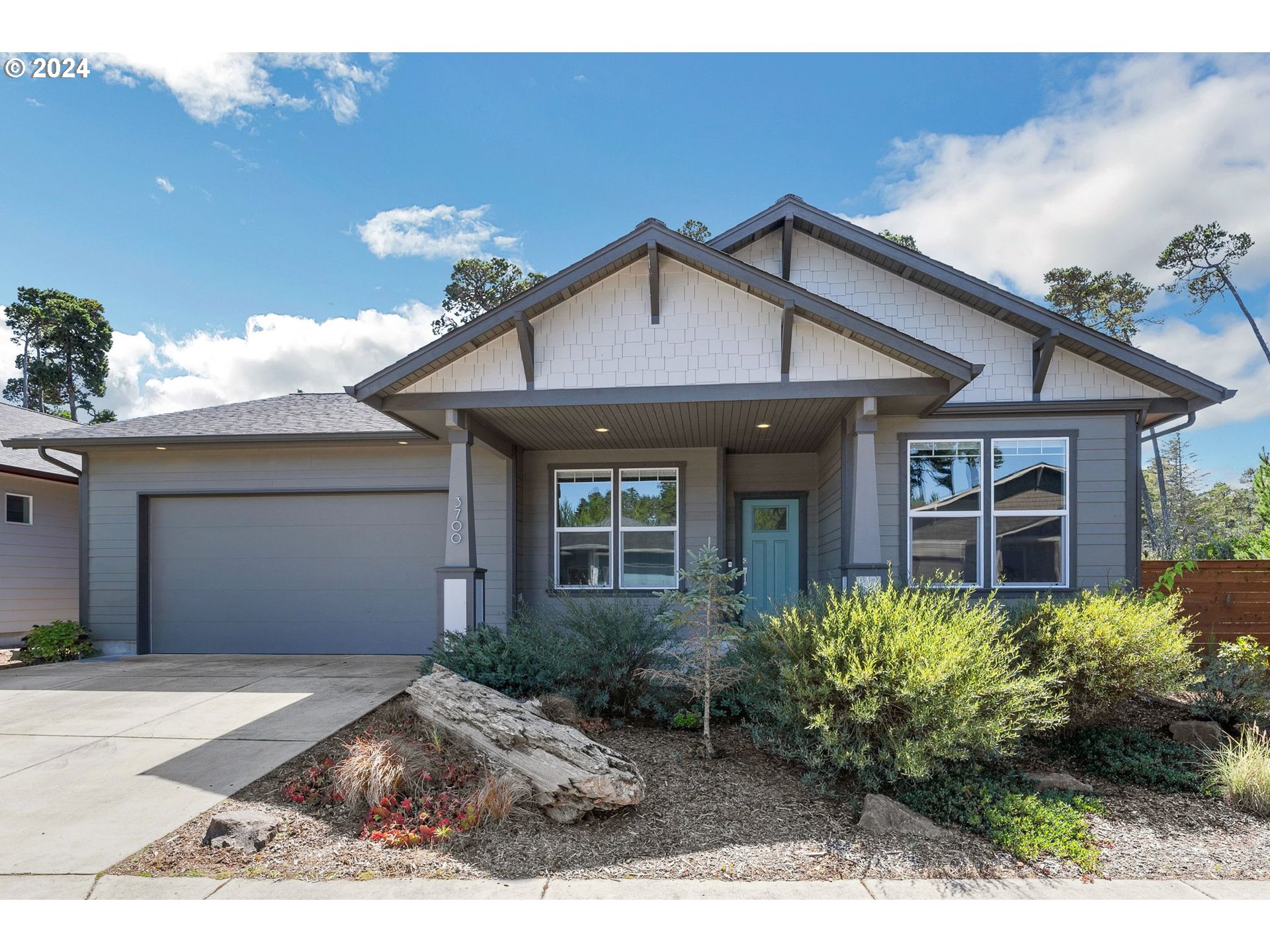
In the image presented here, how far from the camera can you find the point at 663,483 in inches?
376

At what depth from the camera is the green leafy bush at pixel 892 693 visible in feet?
13.9

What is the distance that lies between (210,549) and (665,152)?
33.1 ft

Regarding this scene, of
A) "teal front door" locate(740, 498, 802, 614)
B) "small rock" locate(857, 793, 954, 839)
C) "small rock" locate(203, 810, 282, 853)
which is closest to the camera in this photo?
"small rock" locate(203, 810, 282, 853)

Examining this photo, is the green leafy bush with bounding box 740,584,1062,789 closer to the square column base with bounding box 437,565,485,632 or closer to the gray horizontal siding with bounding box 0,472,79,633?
the square column base with bounding box 437,565,485,632

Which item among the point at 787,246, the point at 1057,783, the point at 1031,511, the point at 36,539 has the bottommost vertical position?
the point at 1057,783

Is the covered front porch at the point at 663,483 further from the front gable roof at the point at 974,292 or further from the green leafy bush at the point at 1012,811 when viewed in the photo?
the green leafy bush at the point at 1012,811

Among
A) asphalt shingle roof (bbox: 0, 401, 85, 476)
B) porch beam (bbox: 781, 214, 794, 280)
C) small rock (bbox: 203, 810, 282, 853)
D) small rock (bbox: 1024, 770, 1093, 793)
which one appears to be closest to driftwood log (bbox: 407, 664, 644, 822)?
small rock (bbox: 203, 810, 282, 853)

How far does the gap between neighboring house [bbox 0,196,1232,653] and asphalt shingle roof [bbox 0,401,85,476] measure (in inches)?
97.5

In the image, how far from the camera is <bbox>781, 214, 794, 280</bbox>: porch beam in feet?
28.2

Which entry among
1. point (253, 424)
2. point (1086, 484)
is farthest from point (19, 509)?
point (1086, 484)

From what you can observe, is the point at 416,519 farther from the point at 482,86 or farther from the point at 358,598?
the point at 482,86

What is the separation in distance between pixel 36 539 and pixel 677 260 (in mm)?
12119

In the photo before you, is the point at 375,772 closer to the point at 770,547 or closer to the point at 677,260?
the point at 677,260

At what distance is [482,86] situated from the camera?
9.55 m
